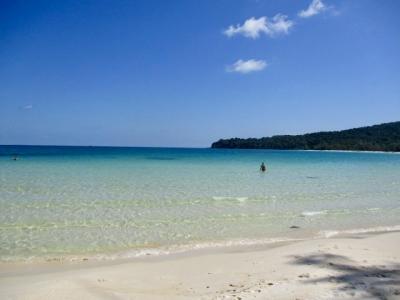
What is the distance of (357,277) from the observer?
6.48 m

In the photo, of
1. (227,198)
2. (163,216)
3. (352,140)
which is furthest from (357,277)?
(352,140)

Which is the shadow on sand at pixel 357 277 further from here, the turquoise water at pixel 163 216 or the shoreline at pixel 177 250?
the turquoise water at pixel 163 216

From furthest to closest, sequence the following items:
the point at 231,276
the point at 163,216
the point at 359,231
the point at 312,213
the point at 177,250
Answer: the point at 312,213 < the point at 163,216 < the point at 359,231 < the point at 177,250 < the point at 231,276

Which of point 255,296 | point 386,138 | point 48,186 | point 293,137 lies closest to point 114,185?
point 48,186

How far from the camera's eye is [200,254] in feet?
29.0

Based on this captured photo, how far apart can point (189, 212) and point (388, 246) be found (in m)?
7.26

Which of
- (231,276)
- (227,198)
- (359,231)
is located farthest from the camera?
(227,198)

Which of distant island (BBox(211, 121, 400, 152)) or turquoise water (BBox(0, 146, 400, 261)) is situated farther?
distant island (BBox(211, 121, 400, 152))

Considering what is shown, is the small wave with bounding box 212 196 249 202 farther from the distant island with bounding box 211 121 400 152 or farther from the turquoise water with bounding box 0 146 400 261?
the distant island with bounding box 211 121 400 152

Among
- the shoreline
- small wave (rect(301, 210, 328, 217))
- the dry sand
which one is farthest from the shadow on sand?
small wave (rect(301, 210, 328, 217))

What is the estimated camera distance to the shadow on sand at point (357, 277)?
5.62m

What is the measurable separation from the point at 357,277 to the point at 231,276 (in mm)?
2207

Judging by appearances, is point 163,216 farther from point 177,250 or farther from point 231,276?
point 231,276

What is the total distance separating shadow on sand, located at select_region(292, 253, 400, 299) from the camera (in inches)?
221
